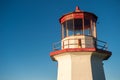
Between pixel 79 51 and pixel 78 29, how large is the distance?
2323 millimetres

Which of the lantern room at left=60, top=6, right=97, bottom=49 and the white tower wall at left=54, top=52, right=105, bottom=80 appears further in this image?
the lantern room at left=60, top=6, right=97, bottom=49

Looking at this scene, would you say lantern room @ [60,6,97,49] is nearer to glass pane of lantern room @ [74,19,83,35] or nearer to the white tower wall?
glass pane of lantern room @ [74,19,83,35]

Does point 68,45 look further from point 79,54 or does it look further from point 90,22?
point 90,22

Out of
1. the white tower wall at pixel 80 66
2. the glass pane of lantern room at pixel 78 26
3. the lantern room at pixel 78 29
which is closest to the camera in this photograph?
the white tower wall at pixel 80 66

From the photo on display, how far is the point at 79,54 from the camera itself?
14.0 m

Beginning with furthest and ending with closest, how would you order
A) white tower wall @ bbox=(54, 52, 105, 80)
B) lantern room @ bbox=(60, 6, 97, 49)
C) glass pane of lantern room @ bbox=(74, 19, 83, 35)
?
glass pane of lantern room @ bbox=(74, 19, 83, 35) → lantern room @ bbox=(60, 6, 97, 49) → white tower wall @ bbox=(54, 52, 105, 80)

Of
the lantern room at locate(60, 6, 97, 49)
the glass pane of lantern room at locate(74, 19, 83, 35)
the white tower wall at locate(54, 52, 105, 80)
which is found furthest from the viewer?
the glass pane of lantern room at locate(74, 19, 83, 35)

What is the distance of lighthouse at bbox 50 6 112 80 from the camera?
1379 cm

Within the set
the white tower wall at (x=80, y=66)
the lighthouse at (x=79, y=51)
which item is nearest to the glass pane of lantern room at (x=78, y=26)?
the lighthouse at (x=79, y=51)

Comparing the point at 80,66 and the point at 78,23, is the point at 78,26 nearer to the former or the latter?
the point at 78,23

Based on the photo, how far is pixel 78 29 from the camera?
51.4 ft

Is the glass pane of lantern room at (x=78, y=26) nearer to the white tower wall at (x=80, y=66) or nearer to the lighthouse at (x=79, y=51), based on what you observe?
the lighthouse at (x=79, y=51)

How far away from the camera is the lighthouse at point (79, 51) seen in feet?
45.2

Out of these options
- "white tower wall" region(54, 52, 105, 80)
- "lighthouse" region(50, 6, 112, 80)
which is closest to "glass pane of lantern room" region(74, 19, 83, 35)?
"lighthouse" region(50, 6, 112, 80)
